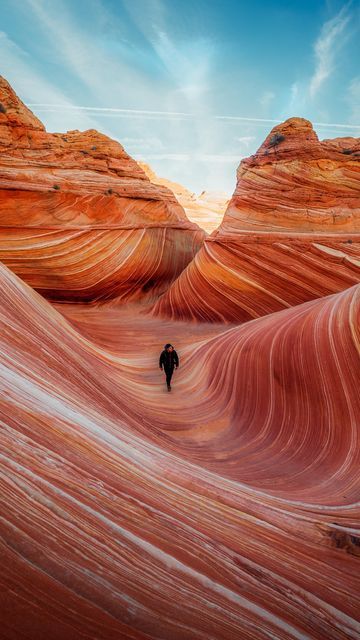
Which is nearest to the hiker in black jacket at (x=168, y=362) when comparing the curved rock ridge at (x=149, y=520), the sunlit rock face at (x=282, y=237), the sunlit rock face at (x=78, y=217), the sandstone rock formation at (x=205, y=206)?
the curved rock ridge at (x=149, y=520)

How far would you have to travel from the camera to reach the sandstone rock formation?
1015 inches

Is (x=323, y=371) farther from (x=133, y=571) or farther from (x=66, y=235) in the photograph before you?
(x=66, y=235)

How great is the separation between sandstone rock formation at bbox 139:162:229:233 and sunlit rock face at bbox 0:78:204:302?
38.3 feet

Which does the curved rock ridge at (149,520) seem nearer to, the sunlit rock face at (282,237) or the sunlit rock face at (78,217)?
the sunlit rock face at (282,237)

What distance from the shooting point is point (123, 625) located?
103 cm

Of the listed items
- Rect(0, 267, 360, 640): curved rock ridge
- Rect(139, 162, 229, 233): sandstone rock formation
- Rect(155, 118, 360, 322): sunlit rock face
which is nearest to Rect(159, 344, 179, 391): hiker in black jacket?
Rect(0, 267, 360, 640): curved rock ridge

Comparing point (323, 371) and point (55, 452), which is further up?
point (323, 371)

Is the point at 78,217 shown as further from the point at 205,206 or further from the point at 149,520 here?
the point at 205,206

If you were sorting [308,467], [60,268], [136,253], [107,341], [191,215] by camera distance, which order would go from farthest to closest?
1. [191,215]
2. [136,253]
3. [60,268]
4. [107,341]
5. [308,467]

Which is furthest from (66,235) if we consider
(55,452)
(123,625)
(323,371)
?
(123,625)

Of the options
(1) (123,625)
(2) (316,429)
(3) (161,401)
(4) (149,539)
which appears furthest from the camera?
(3) (161,401)

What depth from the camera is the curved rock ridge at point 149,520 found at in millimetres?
1075

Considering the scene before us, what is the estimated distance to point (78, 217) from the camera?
1005cm

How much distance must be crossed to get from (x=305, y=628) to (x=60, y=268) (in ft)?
30.9
